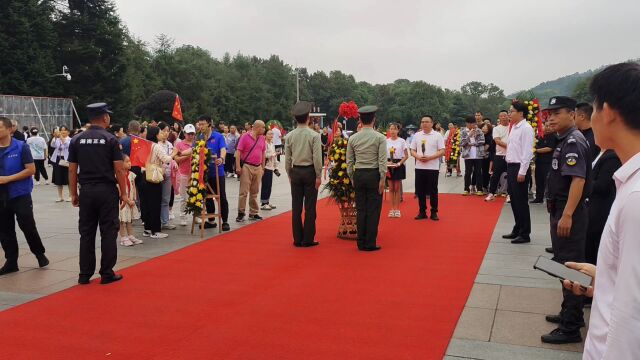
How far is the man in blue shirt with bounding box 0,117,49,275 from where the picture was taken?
605 cm

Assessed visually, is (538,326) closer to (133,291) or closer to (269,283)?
(269,283)

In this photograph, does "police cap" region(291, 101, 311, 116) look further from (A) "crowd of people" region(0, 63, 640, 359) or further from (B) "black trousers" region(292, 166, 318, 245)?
(B) "black trousers" region(292, 166, 318, 245)

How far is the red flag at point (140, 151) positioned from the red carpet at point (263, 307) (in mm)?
1612

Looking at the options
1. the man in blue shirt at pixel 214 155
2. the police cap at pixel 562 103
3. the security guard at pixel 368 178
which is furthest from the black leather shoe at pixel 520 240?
the man in blue shirt at pixel 214 155

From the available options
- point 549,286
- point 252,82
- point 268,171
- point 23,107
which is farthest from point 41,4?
point 549,286

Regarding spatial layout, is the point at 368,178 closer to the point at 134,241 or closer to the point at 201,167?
the point at 201,167

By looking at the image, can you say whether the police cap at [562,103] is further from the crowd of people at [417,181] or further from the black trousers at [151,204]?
the black trousers at [151,204]

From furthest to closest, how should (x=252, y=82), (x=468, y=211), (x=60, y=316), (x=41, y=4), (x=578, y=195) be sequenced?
(x=252, y=82) → (x=41, y=4) → (x=468, y=211) → (x=60, y=316) → (x=578, y=195)

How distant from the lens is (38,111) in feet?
99.8

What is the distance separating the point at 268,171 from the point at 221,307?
6.34 metres

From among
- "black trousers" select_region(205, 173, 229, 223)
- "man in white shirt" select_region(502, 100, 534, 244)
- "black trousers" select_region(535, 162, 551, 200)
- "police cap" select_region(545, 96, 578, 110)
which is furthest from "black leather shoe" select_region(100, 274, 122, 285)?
Answer: "black trousers" select_region(535, 162, 551, 200)

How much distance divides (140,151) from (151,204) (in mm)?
844

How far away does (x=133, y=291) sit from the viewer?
534 cm

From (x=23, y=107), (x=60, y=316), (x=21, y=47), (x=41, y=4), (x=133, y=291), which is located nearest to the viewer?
(x=60, y=316)
